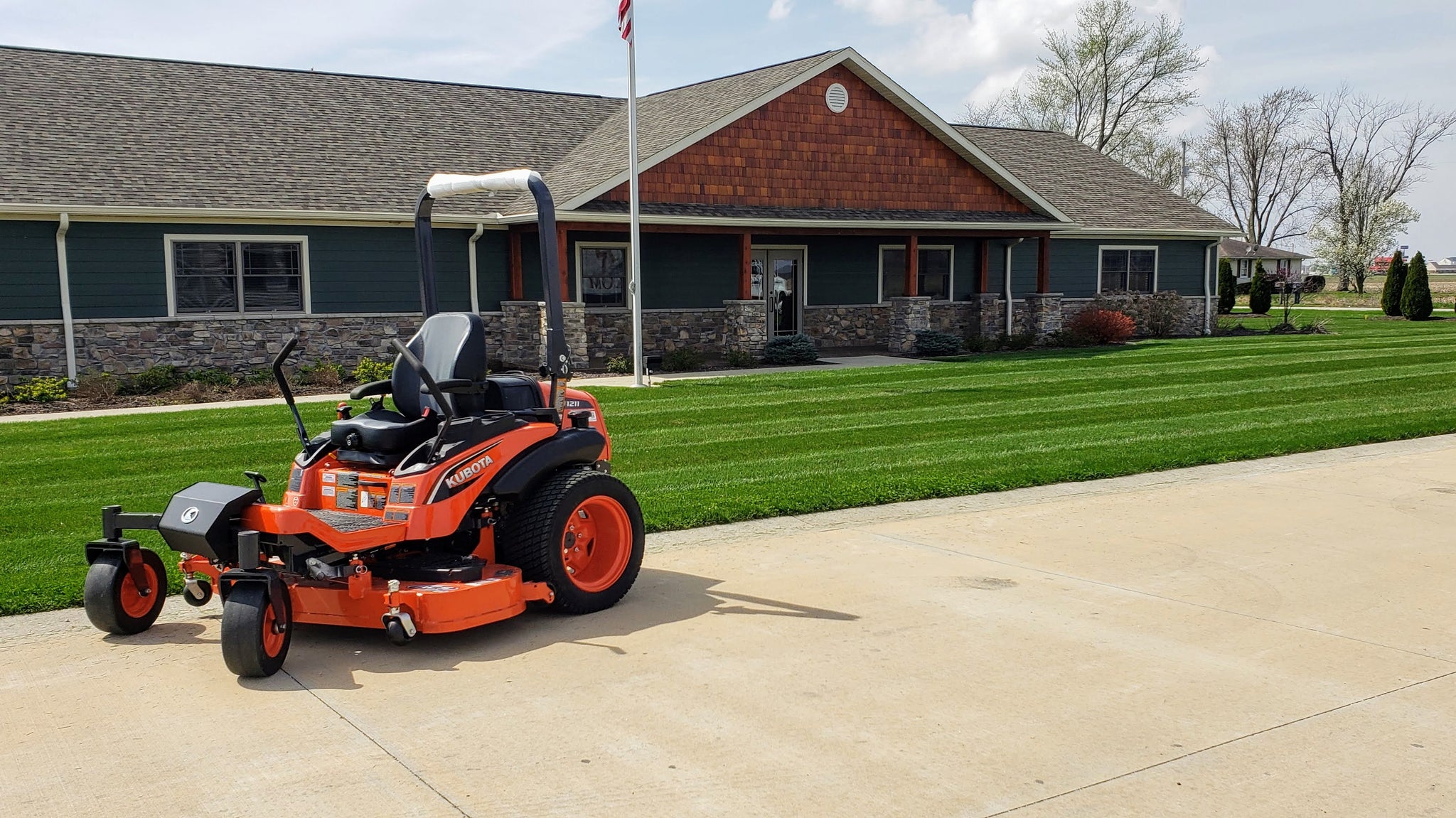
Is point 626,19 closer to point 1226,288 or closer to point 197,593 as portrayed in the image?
point 197,593

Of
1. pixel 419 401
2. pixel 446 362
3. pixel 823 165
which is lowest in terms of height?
pixel 419 401

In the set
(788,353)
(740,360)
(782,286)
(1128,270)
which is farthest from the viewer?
(1128,270)

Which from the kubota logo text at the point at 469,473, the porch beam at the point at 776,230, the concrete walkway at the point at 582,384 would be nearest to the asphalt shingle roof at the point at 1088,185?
the porch beam at the point at 776,230

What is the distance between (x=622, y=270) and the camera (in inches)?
955

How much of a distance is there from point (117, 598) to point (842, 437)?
26.8ft

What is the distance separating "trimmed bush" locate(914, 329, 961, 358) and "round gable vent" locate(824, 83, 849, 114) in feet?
15.4

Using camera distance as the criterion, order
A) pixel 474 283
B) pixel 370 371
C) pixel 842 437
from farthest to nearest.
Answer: pixel 474 283 < pixel 370 371 < pixel 842 437

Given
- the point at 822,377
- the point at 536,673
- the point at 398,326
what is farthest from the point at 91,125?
the point at 536,673

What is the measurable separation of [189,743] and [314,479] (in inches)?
74.4

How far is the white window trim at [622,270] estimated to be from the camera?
23328mm

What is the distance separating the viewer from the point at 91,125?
20406 millimetres

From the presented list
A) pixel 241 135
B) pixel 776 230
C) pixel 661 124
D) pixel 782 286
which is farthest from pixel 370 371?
pixel 782 286

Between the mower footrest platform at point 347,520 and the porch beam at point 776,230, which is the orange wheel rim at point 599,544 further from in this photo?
the porch beam at point 776,230

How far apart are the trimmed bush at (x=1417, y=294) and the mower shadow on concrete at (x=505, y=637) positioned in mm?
38400
